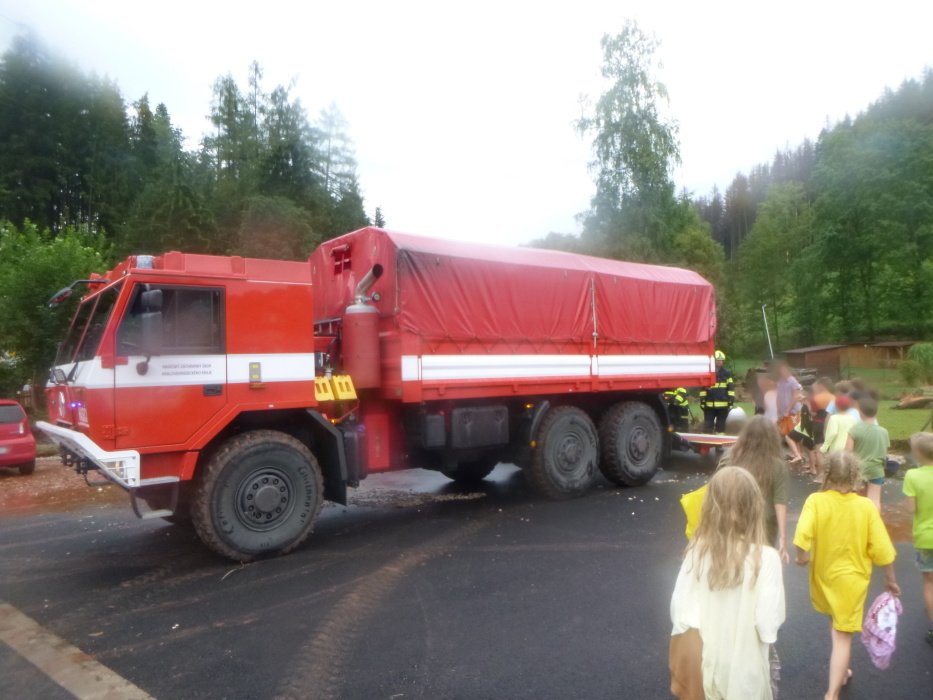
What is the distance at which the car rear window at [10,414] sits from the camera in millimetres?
12242

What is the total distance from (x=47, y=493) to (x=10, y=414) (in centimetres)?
243

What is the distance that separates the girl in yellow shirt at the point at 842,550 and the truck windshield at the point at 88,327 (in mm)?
5661

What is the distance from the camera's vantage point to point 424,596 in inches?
220

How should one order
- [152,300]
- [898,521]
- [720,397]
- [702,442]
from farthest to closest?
[720,397], [702,442], [898,521], [152,300]

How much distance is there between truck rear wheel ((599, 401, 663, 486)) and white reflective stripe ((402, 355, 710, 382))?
1.94 feet

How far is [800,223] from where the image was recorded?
2375 inches

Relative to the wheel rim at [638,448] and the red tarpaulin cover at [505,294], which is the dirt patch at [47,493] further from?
the wheel rim at [638,448]

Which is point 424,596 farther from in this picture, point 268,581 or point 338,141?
point 338,141

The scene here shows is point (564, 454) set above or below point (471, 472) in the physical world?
above

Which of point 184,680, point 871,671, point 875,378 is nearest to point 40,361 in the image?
point 184,680

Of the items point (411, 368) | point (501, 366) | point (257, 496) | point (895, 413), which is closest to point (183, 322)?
point (257, 496)

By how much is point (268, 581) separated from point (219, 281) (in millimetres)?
2735

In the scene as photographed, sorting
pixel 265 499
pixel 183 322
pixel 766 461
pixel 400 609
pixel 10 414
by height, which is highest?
pixel 183 322

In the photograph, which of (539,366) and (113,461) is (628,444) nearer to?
(539,366)
